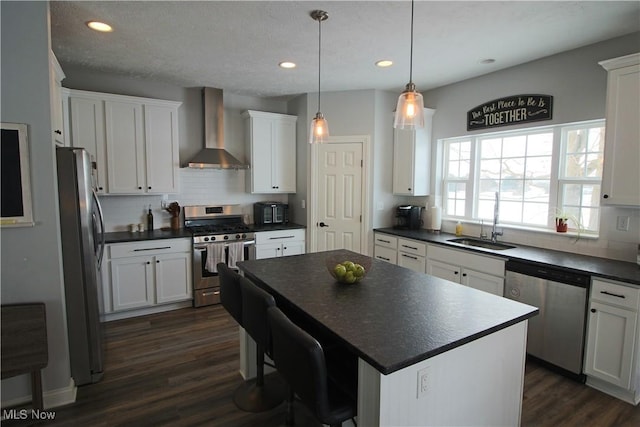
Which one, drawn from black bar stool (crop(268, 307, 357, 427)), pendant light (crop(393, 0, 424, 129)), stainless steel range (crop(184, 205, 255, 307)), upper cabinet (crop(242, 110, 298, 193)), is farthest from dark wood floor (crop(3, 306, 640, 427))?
upper cabinet (crop(242, 110, 298, 193))

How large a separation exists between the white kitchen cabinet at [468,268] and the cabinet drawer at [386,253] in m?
0.52

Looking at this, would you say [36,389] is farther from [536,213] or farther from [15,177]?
[536,213]

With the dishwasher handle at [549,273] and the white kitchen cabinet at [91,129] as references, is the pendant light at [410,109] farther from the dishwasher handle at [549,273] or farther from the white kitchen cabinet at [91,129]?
the white kitchen cabinet at [91,129]

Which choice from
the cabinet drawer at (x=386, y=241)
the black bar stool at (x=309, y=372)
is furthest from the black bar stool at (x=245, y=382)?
the cabinet drawer at (x=386, y=241)

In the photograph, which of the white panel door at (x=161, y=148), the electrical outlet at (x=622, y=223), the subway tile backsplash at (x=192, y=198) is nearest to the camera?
the electrical outlet at (x=622, y=223)

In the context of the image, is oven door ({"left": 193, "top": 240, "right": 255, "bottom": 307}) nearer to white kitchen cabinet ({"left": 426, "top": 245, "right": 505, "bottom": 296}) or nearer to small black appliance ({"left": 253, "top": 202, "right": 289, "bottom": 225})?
small black appliance ({"left": 253, "top": 202, "right": 289, "bottom": 225})

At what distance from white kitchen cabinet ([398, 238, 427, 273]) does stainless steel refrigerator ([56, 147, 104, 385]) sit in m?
2.97

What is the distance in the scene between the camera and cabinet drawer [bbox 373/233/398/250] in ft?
13.6

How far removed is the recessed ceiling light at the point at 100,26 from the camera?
8.39 ft

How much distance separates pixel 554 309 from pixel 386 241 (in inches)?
75.5

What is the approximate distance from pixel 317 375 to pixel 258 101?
429cm

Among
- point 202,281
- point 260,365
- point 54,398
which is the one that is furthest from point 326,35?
point 54,398

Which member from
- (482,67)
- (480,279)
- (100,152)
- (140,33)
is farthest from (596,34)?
(100,152)

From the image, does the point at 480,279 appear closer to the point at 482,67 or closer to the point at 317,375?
the point at 482,67
